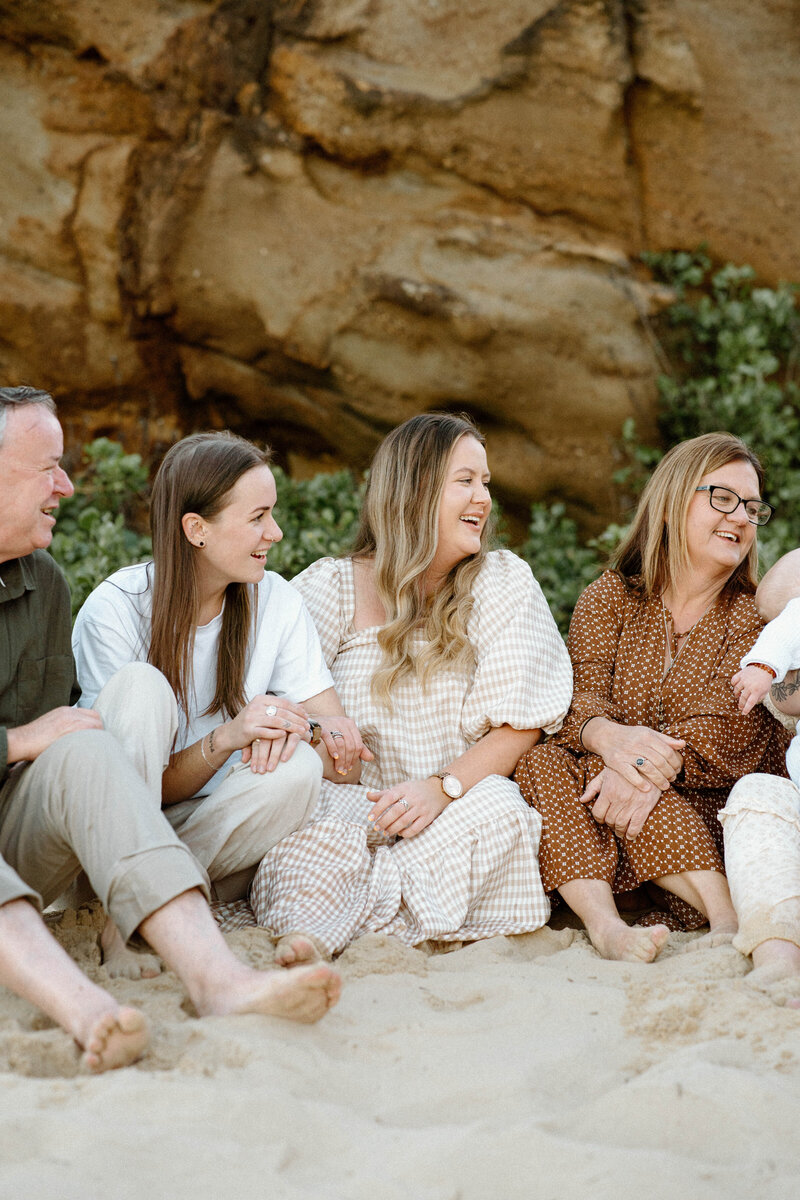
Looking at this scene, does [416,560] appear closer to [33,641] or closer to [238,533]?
[238,533]

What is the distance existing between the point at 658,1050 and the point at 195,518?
1870 mm

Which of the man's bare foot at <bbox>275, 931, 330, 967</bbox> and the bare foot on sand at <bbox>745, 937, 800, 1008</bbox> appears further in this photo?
the man's bare foot at <bbox>275, 931, 330, 967</bbox>

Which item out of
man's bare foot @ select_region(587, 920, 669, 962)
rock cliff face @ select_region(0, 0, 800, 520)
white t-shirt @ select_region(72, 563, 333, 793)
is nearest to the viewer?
man's bare foot @ select_region(587, 920, 669, 962)

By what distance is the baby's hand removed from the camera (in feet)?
9.86

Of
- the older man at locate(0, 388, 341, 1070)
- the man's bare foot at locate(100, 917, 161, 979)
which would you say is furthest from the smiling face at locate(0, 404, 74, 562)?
the man's bare foot at locate(100, 917, 161, 979)

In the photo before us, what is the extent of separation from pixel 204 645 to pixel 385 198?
308cm

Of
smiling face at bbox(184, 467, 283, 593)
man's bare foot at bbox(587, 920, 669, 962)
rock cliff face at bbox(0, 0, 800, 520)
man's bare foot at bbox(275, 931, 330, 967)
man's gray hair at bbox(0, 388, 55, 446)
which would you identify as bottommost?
man's bare foot at bbox(587, 920, 669, 962)

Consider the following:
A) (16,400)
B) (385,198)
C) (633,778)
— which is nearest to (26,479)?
(16,400)

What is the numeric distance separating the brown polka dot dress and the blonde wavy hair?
1.32ft

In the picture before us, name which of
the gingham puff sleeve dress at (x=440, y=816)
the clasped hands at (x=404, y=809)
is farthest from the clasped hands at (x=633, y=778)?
the clasped hands at (x=404, y=809)

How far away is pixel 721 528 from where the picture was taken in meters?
3.54

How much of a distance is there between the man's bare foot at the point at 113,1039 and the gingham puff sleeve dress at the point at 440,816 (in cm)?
A: 81

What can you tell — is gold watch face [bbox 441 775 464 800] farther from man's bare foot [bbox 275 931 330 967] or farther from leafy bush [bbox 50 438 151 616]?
leafy bush [bbox 50 438 151 616]

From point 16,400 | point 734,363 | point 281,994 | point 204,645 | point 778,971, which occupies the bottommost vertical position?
point 778,971
